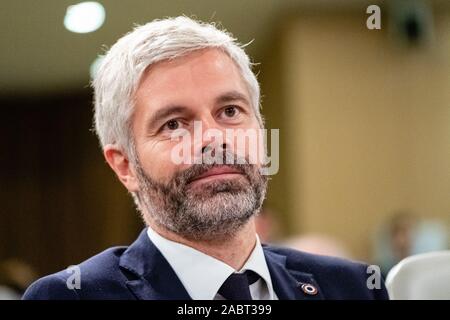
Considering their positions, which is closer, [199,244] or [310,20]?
[199,244]

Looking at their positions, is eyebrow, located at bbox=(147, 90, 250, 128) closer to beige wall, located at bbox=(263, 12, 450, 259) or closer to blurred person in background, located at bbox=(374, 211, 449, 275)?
beige wall, located at bbox=(263, 12, 450, 259)

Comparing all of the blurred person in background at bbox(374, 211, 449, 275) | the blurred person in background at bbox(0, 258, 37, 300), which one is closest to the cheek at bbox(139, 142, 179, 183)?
the blurred person in background at bbox(0, 258, 37, 300)

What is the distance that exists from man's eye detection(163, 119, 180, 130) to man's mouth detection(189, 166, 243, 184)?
0.08 meters

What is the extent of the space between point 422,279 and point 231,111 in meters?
0.47

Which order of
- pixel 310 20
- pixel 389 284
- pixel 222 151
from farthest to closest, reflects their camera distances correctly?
pixel 310 20
pixel 389 284
pixel 222 151

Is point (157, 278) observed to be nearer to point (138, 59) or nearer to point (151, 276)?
point (151, 276)

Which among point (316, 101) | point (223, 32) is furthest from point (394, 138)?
point (223, 32)

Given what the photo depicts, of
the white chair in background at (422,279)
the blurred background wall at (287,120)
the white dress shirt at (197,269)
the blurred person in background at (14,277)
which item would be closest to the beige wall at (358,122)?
the blurred background wall at (287,120)

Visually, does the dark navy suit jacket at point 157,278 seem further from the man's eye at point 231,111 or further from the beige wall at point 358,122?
the beige wall at point 358,122

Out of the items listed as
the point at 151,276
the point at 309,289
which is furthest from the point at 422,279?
the point at 151,276

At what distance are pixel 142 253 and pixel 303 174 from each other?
1186mm

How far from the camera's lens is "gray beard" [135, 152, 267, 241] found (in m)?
1.00
